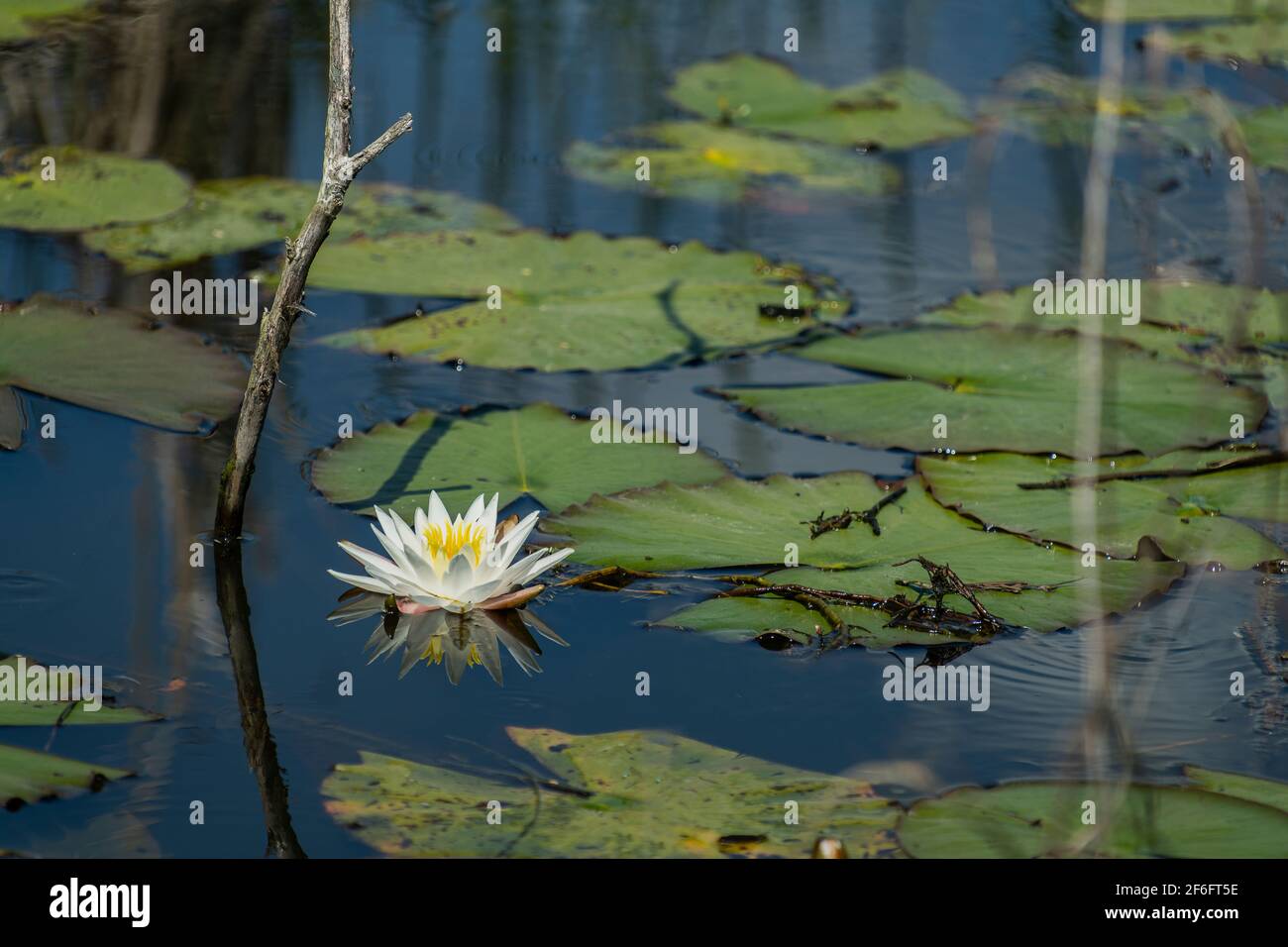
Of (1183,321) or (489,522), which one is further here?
(1183,321)

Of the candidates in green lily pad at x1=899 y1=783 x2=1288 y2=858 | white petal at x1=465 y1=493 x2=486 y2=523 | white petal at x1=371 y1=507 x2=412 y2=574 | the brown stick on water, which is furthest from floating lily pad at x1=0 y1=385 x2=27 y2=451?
green lily pad at x1=899 y1=783 x2=1288 y2=858

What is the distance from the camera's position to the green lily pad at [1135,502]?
3.52m

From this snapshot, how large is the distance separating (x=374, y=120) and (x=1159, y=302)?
3318 millimetres

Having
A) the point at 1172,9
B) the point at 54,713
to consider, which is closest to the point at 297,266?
the point at 54,713

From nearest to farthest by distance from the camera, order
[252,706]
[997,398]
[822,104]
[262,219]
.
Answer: [252,706] → [997,398] → [262,219] → [822,104]

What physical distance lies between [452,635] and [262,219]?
2.49 metres

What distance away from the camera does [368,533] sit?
3.46 meters

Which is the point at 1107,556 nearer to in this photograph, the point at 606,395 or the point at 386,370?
the point at 606,395

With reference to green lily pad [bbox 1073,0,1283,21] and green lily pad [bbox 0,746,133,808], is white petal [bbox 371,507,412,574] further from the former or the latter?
green lily pad [bbox 1073,0,1283,21]

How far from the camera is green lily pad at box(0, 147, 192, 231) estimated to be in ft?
16.4

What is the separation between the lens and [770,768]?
272 centimetres

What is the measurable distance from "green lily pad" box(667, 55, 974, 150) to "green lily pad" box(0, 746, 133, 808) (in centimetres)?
458

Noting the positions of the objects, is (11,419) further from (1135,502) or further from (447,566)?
(1135,502)
